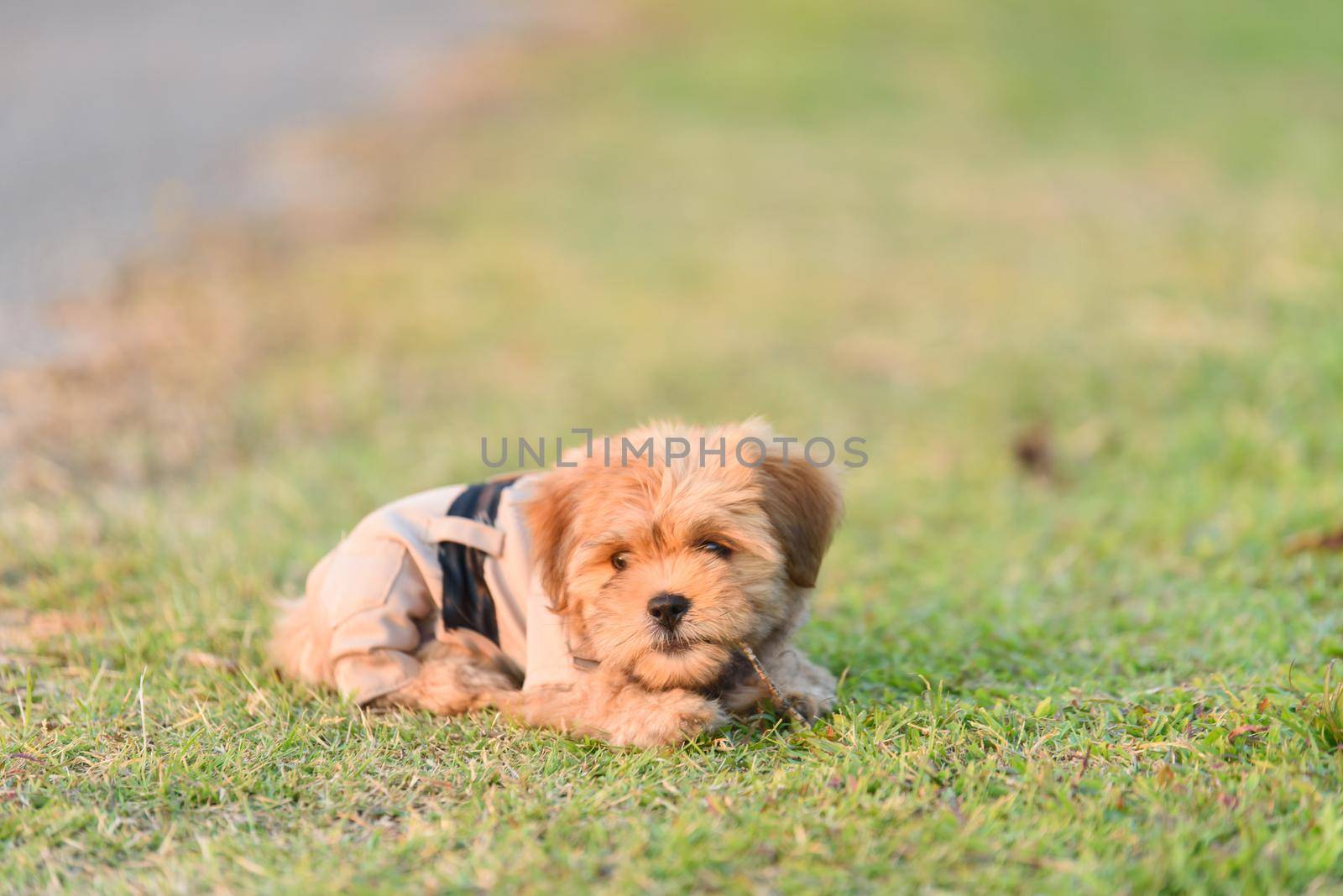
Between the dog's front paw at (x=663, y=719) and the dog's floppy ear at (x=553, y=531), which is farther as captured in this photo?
the dog's floppy ear at (x=553, y=531)

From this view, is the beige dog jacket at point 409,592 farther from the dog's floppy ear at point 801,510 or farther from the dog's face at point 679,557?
the dog's floppy ear at point 801,510

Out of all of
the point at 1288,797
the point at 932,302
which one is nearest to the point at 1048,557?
the point at 1288,797

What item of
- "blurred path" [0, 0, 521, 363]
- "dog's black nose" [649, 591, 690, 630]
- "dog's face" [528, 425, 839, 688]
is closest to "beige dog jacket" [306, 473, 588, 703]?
"dog's face" [528, 425, 839, 688]

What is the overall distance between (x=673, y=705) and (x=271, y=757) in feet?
4.47

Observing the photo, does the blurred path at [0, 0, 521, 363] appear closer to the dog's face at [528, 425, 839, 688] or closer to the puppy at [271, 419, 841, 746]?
the puppy at [271, 419, 841, 746]

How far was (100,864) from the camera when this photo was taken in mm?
3443

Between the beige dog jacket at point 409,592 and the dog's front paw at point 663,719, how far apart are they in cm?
51

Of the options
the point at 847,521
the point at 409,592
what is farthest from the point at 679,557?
the point at 847,521

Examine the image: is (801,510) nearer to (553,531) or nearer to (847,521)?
(553,531)

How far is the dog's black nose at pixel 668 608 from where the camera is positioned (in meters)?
3.84

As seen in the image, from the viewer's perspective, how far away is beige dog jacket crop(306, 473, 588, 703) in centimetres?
446

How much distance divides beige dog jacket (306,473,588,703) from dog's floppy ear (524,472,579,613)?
13 centimetres

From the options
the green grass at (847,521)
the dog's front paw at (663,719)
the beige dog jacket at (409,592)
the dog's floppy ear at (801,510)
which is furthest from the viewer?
the beige dog jacket at (409,592)

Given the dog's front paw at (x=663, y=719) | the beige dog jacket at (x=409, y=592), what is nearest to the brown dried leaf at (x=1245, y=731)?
the dog's front paw at (x=663, y=719)
